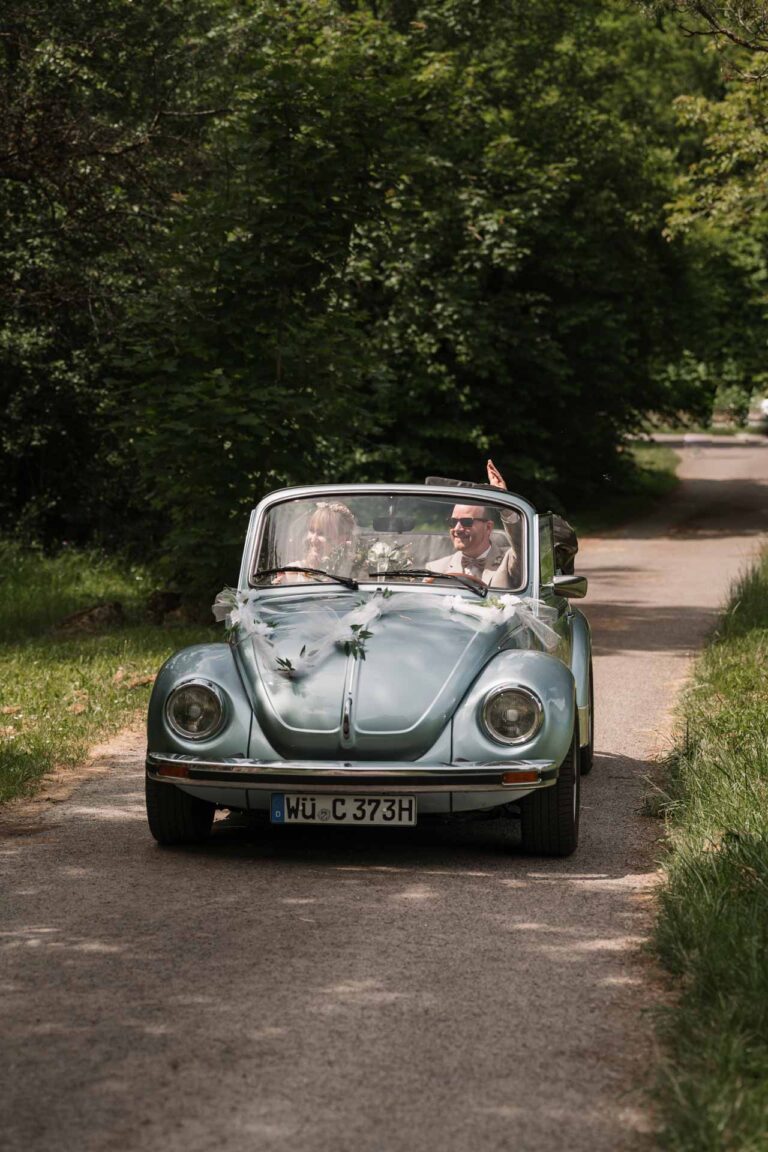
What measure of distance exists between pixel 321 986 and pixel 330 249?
447 inches

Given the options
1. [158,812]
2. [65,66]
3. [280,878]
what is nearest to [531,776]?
[280,878]

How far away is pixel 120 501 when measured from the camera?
25516 mm

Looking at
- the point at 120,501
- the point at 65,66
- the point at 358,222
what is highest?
the point at 65,66

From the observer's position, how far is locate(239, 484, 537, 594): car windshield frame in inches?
314

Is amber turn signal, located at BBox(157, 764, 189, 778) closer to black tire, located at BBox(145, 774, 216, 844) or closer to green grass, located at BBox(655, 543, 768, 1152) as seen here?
black tire, located at BBox(145, 774, 216, 844)

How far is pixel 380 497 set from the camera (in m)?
8.11

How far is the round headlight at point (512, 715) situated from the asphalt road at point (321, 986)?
0.56 meters

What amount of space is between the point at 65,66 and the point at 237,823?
11949mm

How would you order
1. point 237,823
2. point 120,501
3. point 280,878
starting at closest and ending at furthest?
point 280,878 < point 237,823 < point 120,501

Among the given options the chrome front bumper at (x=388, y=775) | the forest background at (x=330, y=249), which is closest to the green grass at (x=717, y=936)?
the chrome front bumper at (x=388, y=775)

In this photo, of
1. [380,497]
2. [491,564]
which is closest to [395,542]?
[380,497]

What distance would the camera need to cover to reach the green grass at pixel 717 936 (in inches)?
150

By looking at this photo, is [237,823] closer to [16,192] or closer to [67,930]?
[67,930]

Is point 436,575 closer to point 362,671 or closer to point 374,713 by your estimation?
point 362,671
